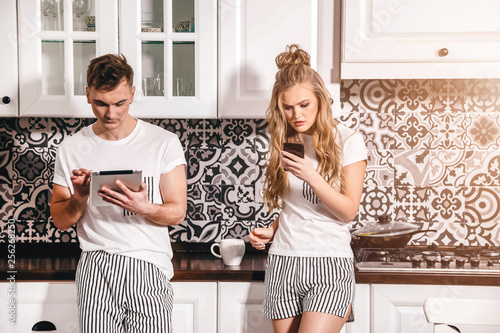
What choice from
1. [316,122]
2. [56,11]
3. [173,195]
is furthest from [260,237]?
[56,11]

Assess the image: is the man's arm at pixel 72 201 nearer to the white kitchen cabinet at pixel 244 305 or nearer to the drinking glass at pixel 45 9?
the white kitchen cabinet at pixel 244 305

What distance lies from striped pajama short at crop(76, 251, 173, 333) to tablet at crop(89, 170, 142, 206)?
0.69 ft

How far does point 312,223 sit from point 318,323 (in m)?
0.30

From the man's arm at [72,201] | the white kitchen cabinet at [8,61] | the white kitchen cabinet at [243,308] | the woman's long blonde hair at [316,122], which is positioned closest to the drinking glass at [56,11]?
the white kitchen cabinet at [8,61]

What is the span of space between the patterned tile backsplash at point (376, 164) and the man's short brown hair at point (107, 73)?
77cm

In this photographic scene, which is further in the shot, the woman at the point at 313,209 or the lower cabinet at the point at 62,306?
the lower cabinet at the point at 62,306

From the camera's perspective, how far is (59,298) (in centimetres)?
206

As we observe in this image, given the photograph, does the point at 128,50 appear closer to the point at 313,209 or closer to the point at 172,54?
the point at 172,54

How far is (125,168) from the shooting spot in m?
1.78

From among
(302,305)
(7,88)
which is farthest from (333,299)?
(7,88)

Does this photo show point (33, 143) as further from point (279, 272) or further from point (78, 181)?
point (279, 272)

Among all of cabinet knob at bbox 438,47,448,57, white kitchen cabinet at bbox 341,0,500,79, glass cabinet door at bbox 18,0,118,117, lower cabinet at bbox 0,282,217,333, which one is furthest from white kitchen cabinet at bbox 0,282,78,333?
cabinet knob at bbox 438,47,448,57

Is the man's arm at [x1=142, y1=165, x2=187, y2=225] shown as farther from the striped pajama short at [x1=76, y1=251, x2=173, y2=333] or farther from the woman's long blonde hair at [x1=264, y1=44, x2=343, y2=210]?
the woman's long blonde hair at [x1=264, y1=44, x2=343, y2=210]

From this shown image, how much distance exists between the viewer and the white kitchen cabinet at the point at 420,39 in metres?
2.06
